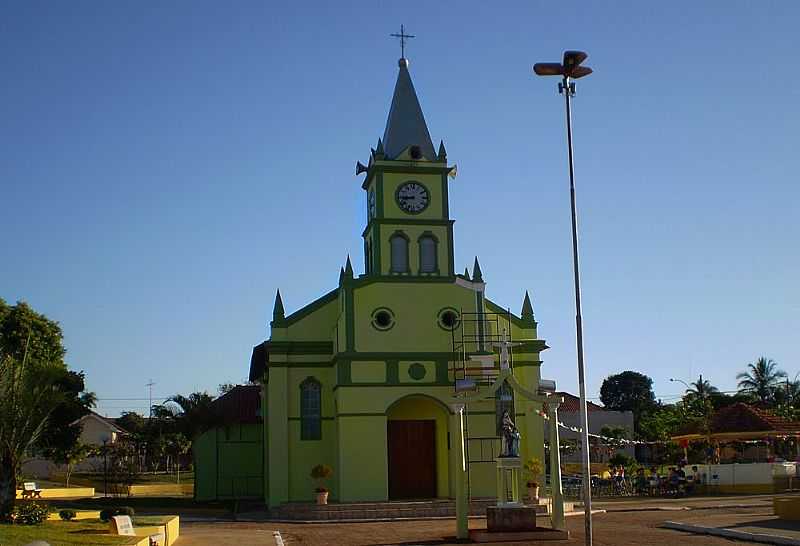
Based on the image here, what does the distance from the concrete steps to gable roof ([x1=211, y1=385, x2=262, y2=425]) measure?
11.8 meters

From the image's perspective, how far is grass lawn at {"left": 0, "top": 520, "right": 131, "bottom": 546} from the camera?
18841mm

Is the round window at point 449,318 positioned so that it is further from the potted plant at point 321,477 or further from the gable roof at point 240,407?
the gable roof at point 240,407

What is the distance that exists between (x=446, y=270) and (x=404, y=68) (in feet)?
30.0

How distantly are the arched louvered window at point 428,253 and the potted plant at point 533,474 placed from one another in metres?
8.28

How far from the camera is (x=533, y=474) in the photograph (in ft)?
121

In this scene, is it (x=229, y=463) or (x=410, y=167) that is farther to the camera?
(x=229, y=463)

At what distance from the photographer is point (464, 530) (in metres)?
24.4

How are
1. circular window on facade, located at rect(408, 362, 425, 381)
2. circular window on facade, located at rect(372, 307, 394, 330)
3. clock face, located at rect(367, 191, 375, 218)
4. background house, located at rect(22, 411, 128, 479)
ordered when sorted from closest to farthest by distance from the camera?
A: circular window on facade, located at rect(408, 362, 425, 381) < circular window on facade, located at rect(372, 307, 394, 330) < clock face, located at rect(367, 191, 375, 218) < background house, located at rect(22, 411, 128, 479)

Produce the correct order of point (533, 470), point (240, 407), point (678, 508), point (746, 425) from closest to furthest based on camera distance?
1. point (678, 508)
2. point (533, 470)
3. point (746, 425)
4. point (240, 407)

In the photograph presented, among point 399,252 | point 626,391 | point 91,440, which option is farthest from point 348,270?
point 626,391

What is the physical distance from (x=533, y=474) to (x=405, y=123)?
14995mm

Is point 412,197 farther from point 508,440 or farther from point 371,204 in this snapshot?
point 508,440

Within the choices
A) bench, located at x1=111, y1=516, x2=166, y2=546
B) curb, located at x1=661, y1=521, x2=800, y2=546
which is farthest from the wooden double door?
bench, located at x1=111, y1=516, x2=166, y2=546

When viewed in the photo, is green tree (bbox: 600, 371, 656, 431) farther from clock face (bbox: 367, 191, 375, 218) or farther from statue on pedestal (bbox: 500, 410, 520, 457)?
statue on pedestal (bbox: 500, 410, 520, 457)
